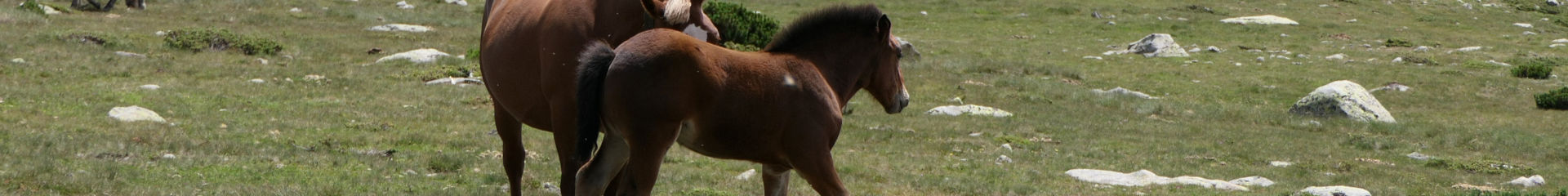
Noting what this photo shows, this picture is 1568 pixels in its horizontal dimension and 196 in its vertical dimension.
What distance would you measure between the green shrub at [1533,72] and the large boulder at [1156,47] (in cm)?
572

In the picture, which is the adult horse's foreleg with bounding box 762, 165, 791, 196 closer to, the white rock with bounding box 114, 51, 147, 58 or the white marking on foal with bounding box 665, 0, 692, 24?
the white marking on foal with bounding box 665, 0, 692, 24

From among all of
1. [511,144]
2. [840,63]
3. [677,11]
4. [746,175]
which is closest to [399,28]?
[746,175]

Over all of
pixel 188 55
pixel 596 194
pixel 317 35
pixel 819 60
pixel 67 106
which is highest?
pixel 819 60

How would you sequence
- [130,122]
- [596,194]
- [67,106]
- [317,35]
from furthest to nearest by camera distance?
[317,35] < [67,106] < [130,122] < [596,194]

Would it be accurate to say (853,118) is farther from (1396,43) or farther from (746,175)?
(1396,43)

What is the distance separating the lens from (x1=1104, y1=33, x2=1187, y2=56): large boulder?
27891 millimetres

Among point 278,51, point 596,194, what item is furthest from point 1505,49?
point 596,194

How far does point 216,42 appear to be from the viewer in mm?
20766

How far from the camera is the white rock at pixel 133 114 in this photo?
1277cm

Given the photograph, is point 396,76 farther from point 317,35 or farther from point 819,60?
point 819,60

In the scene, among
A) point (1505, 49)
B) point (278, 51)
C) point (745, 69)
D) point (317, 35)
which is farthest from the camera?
point (1505, 49)

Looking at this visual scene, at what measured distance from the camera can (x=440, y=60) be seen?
2042 centimetres

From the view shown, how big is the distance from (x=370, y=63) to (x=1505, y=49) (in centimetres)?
2349

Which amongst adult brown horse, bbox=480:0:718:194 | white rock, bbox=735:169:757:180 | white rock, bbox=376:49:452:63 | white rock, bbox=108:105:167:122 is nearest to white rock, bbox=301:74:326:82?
white rock, bbox=376:49:452:63
